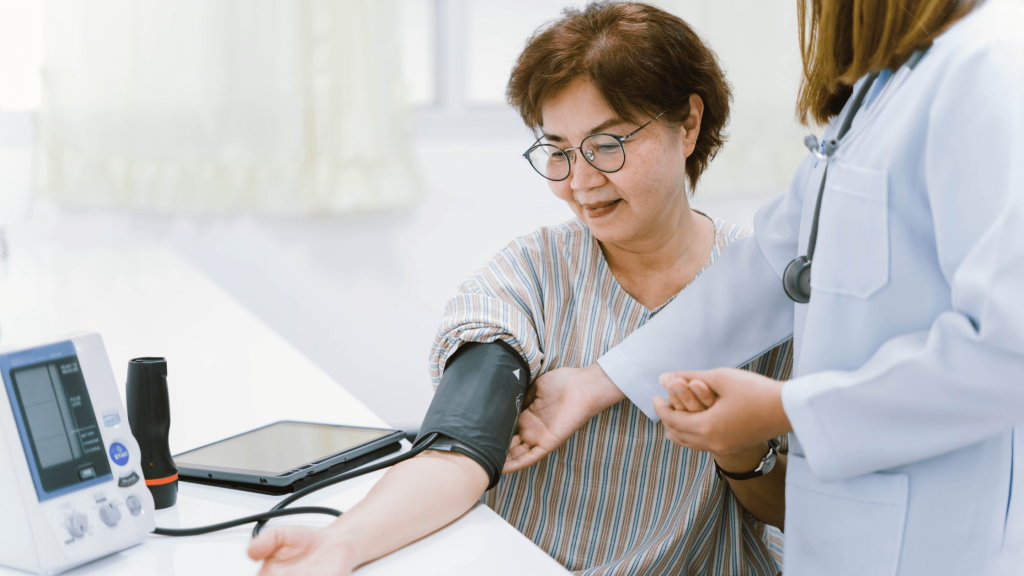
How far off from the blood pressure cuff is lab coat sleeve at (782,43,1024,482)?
39 centimetres

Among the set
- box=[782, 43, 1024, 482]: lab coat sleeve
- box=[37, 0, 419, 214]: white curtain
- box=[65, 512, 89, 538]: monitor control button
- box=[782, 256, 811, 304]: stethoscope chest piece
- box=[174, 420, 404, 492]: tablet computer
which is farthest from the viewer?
box=[37, 0, 419, 214]: white curtain

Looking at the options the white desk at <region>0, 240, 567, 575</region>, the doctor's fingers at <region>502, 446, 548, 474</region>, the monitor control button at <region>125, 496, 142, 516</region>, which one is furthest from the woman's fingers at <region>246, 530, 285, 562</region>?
the doctor's fingers at <region>502, 446, 548, 474</region>

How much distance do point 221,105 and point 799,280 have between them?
2150 mm

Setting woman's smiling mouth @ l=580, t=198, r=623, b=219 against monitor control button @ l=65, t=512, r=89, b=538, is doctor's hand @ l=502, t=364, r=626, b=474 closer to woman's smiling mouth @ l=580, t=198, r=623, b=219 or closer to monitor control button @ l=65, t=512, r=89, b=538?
woman's smiling mouth @ l=580, t=198, r=623, b=219

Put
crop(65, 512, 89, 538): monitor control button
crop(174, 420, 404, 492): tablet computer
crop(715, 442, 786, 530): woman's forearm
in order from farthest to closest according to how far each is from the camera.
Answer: crop(715, 442, 786, 530): woman's forearm → crop(174, 420, 404, 492): tablet computer → crop(65, 512, 89, 538): monitor control button

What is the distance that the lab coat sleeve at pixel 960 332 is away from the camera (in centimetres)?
67

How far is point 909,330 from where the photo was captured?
782 millimetres

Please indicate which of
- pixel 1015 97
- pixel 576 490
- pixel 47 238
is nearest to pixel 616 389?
pixel 576 490

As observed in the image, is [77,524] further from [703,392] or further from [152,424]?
[703,392]

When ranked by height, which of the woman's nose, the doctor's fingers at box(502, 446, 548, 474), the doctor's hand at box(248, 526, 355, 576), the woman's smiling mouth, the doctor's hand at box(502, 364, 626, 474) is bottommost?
the doctor's fingers at box(502, 446, 548, 474)

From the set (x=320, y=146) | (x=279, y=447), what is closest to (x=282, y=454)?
(x=279, y=447)

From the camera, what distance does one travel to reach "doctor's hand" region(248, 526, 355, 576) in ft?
2.36

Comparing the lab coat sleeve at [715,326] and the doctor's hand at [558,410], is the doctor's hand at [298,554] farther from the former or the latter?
the lab coat sleeve at [715,326]

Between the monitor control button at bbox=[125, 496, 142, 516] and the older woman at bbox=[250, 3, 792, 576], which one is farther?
the older woman at bbox=[250, 3, 792, 576]
